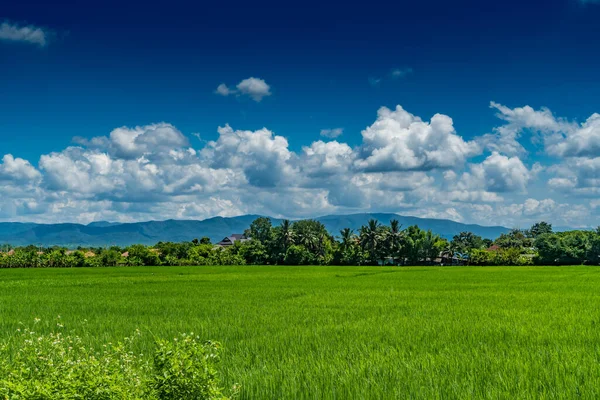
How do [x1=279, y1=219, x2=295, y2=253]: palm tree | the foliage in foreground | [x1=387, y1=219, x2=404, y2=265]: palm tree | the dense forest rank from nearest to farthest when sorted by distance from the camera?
the foliage in foreground < the dense forest < [x1=387, y1=219, x2=404, y2=265]: palm tree < [x1=279, y1=219, x2=295, y2=253]: palm tree

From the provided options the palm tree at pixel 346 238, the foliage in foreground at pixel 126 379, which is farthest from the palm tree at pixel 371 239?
the foliage in foreground at pixel 126 379

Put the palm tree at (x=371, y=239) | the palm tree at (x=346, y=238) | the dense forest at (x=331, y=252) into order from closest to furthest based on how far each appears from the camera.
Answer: the dense forest at (x=331, y=252) < the palm tree at (x=346, y=238) < the palm tree at (x=371, y=239)

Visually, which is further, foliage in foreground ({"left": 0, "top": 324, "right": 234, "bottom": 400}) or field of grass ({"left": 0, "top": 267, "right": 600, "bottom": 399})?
field of grass ({"left": 0, "top": 267, "right": 600, "bottom": 399})

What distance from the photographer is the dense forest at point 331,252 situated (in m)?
65.2

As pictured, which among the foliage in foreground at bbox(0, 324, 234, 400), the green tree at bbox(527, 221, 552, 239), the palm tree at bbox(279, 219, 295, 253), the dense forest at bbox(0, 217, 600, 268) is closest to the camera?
the foliage in foreground at bbox(0, 324, 234, 400)

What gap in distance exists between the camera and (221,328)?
10703 millimetres

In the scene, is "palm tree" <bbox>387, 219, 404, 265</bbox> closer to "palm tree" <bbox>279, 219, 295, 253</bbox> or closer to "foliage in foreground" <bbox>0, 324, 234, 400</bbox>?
"palm tree" <bbox>279, 219, 295, 253</bbox>

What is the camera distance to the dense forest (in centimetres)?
6519

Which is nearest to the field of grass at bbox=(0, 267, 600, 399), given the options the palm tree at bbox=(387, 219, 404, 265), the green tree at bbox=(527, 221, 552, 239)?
the palm tree at bbox=(387, 219, 404, 265)

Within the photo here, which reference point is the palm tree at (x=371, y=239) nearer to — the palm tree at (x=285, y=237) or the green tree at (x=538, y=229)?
the palm tree at (x=285, y=237)

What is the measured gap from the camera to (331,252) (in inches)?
2975

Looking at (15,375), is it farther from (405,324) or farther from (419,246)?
(419,246)

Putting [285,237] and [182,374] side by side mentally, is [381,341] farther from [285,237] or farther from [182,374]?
[285,237]

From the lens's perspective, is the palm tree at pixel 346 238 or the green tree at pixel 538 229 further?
the green tree at pixel 538 229
